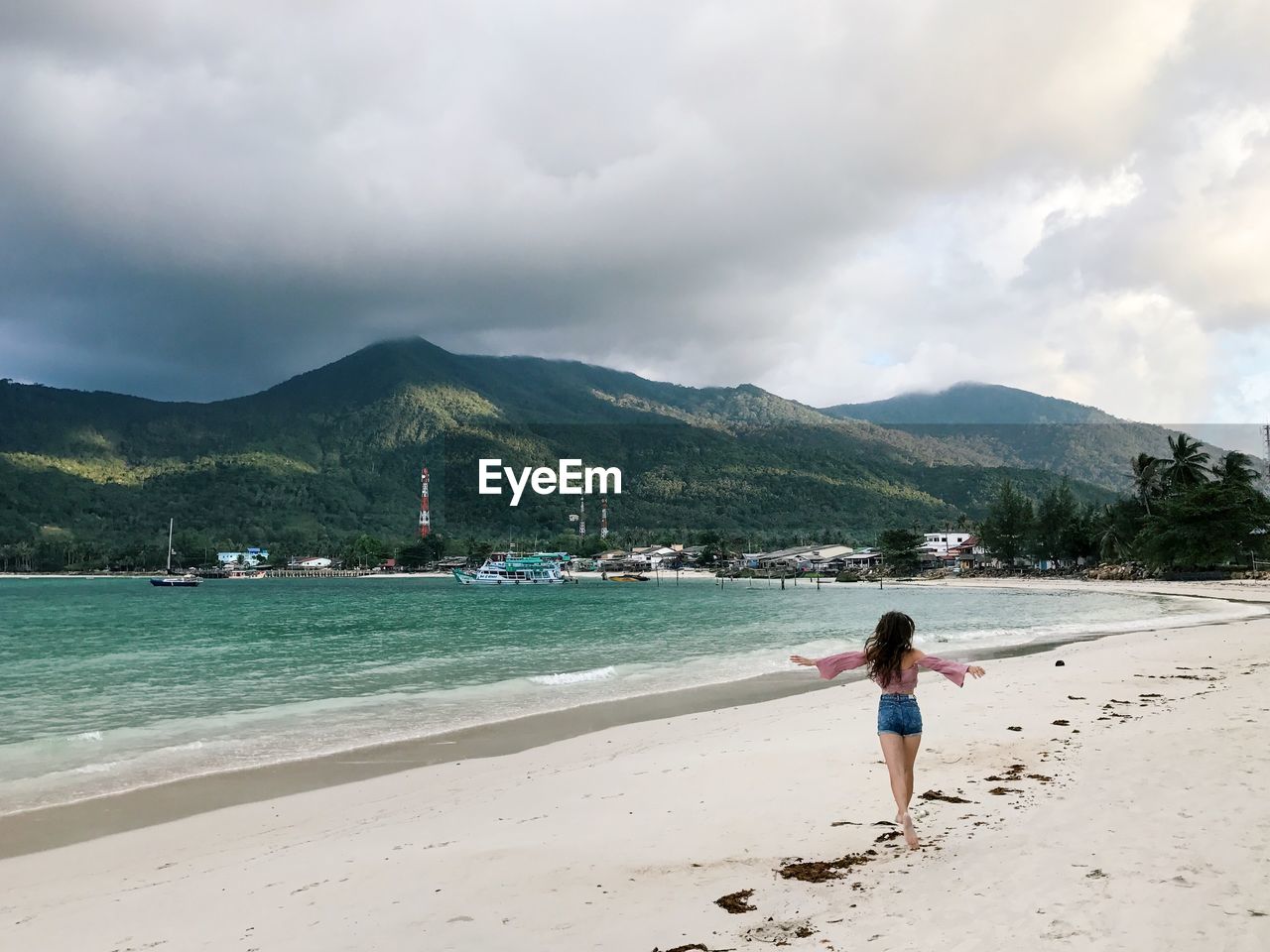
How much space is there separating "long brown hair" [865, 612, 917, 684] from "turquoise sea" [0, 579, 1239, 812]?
9908 mm

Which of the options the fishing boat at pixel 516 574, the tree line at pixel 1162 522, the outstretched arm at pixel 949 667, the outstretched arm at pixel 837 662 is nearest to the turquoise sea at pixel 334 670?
the outstretched arm at pixel 837 662

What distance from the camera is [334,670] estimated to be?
2423 cm

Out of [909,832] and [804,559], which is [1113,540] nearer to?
[804,559]

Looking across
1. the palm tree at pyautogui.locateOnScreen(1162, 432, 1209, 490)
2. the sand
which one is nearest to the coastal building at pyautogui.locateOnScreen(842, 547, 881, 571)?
the palm tree at pyautogui.locateOnScreen(1162, 432, 1209, 490)

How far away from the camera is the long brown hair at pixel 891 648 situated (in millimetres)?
6039

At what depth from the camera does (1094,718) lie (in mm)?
A: 11219

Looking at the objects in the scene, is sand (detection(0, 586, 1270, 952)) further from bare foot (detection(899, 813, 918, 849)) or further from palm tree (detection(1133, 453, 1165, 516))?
palm tree (detection(1133, 453, 1165, 516))

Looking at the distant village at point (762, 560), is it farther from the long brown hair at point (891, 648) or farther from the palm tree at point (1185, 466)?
the long brown hair at point (891, 648)

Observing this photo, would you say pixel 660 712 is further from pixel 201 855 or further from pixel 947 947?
pixel 947 947

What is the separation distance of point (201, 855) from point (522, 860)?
11.5 feet

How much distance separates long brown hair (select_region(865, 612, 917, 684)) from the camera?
604cm

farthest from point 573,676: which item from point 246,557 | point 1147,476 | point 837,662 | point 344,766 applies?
point 246,557

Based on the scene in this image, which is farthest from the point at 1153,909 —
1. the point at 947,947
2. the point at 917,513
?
the point at 917,513

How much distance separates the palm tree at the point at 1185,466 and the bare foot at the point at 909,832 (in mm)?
88382
